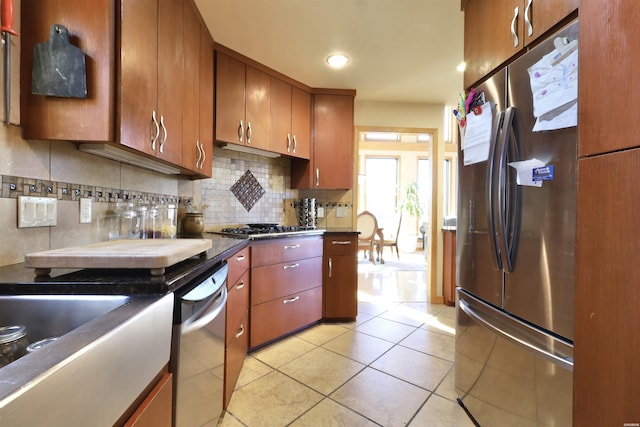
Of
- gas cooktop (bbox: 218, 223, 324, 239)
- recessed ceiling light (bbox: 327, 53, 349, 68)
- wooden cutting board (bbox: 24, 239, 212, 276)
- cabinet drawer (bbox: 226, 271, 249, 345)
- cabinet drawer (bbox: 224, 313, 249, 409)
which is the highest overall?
recessed ceiling light (bbox: 327, 53, 349, 68)

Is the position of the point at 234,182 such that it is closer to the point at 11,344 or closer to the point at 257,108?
the point at 257,108

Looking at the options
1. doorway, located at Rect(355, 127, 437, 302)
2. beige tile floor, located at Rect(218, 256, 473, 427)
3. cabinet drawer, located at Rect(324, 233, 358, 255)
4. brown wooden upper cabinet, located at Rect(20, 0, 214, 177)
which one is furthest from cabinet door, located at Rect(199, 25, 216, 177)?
doorway, located at Rect(355, 127, 437, 302)

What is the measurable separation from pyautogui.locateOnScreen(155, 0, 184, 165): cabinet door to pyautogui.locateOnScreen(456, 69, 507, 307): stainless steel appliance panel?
1.57 metres

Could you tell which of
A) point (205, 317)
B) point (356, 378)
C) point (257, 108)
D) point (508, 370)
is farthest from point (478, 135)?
point (257, 108)

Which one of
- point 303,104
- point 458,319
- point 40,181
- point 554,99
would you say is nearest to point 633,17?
point 554,99

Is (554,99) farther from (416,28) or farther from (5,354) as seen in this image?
(5,354)

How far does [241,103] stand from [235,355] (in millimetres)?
1870

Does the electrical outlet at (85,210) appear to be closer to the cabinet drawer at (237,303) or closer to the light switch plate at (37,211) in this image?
the light switch plate at (37,211)

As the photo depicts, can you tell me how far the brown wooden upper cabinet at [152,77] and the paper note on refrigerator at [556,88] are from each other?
62.7 inches

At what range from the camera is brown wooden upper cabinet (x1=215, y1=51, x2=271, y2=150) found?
2.22 meters

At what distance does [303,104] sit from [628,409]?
9.23 ft

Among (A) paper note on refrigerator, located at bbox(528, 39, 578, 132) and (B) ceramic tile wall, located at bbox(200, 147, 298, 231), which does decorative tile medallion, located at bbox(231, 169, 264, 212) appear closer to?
(B) ceramic tile wall, located at bbox(200, 147, 298, 231)

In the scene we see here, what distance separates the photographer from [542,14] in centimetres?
110

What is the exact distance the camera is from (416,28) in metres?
1.95
